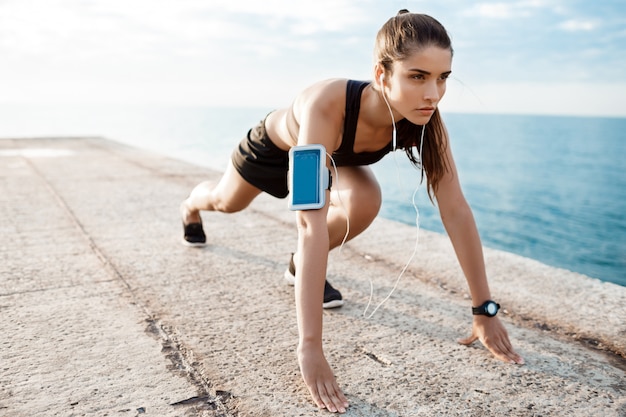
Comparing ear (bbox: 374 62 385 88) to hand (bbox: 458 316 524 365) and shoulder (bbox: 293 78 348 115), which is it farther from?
hand (bbox: 458 316 524 365)

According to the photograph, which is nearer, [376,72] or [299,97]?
[376,72]

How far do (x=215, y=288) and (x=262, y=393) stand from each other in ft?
3.75

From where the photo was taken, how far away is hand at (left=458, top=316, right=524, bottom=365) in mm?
2311

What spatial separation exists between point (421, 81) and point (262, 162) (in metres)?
1.17

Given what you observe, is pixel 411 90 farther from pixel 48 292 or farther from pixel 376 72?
pixel 48 292

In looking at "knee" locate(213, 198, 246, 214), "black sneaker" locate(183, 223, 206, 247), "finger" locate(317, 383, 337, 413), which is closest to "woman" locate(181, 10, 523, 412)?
"finger" locate(317, 383, 337, 413)

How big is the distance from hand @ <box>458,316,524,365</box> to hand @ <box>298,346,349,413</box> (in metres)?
0.72

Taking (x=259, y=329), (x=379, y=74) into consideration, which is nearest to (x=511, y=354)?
(x=259, y=329)

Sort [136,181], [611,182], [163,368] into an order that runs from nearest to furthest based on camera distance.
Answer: [163,368]
[136,181]
[611,182]

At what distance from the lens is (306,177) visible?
6.97ft

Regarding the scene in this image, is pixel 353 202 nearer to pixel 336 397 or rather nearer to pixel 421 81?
pixel 421 81

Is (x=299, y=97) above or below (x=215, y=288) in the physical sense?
above

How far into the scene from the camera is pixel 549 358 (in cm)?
233

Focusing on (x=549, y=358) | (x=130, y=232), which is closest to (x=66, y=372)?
(x=549, y=358)
